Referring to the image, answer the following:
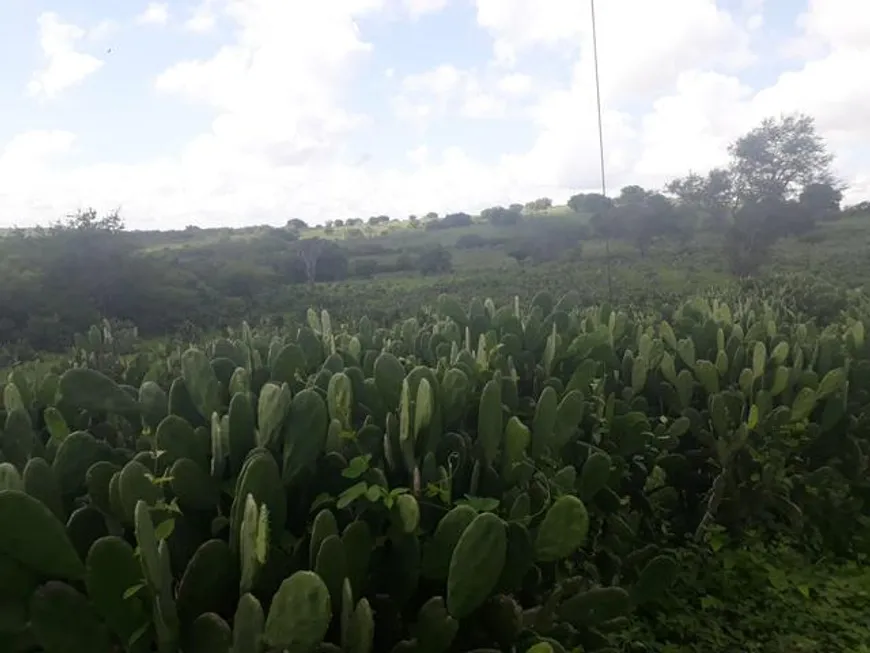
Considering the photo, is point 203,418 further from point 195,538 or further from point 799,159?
point 799,159

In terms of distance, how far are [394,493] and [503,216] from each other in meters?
64.0

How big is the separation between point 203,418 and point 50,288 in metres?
30.0

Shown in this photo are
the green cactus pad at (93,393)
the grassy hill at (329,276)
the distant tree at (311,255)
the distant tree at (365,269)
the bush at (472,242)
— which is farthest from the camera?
the bush at (472,242)

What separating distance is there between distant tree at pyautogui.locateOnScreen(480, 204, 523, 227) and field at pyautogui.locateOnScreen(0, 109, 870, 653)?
5617cm

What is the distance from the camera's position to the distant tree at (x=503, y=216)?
63.5m

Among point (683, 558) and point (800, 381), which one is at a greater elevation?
point (800, 381)

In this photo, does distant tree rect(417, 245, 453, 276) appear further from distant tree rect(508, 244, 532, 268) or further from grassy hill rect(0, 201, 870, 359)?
distant tree rect(508, 244, 532, 268)

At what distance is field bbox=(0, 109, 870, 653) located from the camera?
179cm

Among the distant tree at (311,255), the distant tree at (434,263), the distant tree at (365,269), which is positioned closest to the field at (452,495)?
the distant tree at (434,263)

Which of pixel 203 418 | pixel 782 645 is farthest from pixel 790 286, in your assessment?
pixel 203 418

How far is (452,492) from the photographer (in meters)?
2.57

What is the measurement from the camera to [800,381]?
4.75 meters

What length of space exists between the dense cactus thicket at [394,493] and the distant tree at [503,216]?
191 feet

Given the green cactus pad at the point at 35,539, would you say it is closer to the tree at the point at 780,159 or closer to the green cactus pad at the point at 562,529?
the green cactus pad at the point at 562,529
